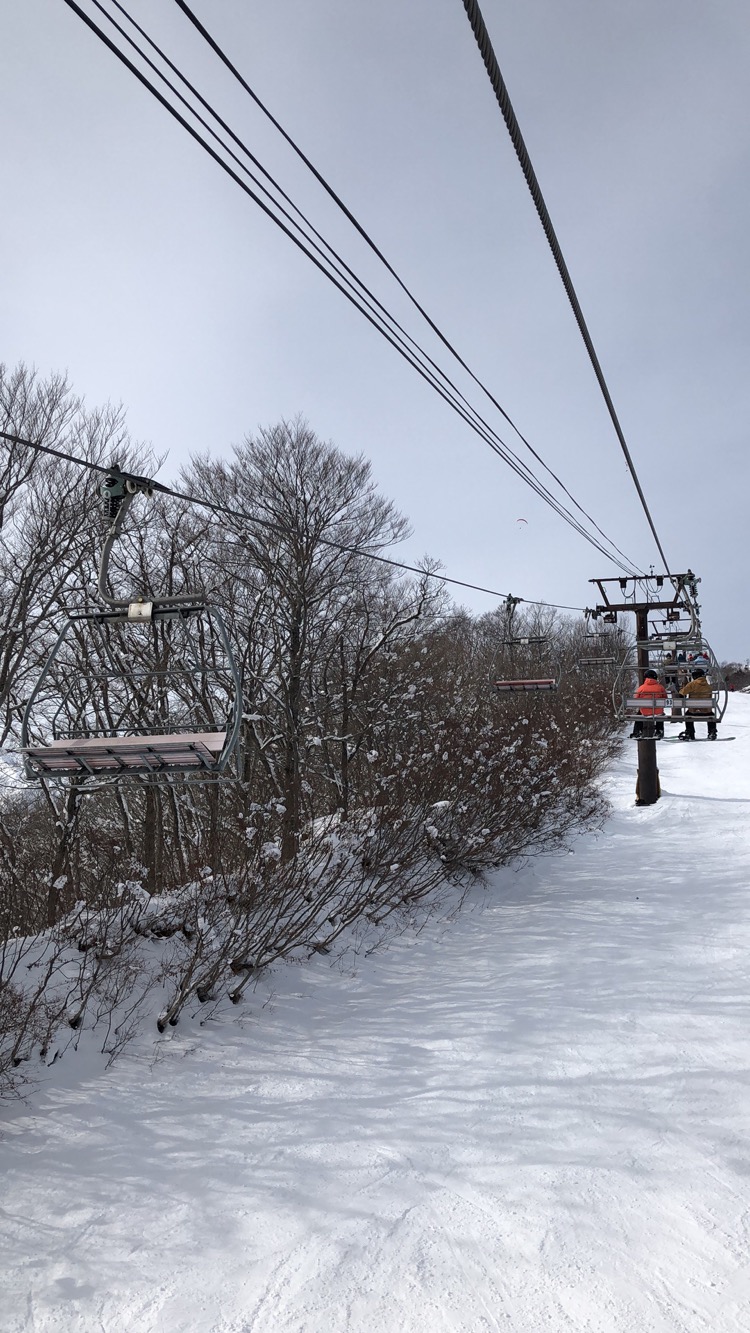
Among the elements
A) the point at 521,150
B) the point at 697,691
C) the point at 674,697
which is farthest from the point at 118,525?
the point at 697,691

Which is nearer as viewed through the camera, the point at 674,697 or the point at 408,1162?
the point at 408,1162

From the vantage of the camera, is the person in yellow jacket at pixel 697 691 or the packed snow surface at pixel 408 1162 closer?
the packed snow surface at pixel 408 1162

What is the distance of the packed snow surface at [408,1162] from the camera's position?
4477 millimetres

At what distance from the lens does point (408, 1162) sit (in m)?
5.78

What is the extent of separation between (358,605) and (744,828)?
34.9ft

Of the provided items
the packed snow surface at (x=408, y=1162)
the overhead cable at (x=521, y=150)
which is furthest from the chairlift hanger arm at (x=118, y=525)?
the packed snow surface at (x=408, y=1162)

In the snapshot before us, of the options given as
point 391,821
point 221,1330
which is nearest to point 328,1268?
point 221,1330

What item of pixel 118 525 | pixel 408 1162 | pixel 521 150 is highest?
pixel 521 150

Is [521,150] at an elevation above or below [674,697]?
above

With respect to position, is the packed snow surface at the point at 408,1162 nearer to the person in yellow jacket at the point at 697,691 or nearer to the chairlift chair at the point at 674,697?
the chairlift chair at the point at 674,697

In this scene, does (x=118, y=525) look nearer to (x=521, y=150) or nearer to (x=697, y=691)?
(x=521, y=150)

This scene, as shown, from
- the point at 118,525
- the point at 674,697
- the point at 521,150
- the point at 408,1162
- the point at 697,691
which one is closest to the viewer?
the point at 521,150

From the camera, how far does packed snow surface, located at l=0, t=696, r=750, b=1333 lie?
4.48 metres

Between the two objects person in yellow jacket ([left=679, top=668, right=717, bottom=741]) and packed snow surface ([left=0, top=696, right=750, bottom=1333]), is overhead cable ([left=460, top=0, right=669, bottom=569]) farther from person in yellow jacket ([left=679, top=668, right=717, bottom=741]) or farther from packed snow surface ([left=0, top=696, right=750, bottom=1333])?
person in yellow jacket ([left=679, top=668, right=717, bottom=741])
